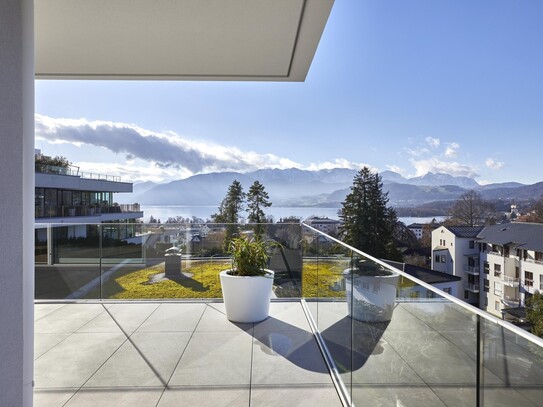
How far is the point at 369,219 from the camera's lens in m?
33.9

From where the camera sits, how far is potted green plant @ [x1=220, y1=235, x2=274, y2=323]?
396 centimetres

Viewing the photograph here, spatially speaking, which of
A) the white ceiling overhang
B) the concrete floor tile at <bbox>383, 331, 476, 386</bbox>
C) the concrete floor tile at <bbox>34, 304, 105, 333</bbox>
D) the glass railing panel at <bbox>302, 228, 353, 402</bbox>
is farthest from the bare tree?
the concrete floor tile at <bbox>383, 331, 476, 386</bbox>

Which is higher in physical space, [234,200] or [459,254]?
[234,200]

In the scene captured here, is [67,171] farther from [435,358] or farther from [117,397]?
[435,358]

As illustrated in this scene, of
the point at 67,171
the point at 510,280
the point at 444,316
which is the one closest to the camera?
the point at 444,316

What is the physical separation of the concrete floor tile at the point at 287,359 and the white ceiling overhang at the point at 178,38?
8.01ft

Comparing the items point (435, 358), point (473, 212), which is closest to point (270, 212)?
point (473, 212)

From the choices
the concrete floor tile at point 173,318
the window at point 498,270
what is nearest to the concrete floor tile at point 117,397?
the concrete floor tile at point 173,318

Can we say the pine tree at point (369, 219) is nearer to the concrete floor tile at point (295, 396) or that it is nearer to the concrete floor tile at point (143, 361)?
the concrete floor tile at point (143, 361)

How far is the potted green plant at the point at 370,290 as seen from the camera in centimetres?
174

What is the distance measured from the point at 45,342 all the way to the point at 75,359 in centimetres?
60

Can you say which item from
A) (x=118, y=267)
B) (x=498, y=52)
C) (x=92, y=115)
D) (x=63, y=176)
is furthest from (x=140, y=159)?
(x=118, y=267)

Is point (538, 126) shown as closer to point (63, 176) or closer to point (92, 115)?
point (63, 176)

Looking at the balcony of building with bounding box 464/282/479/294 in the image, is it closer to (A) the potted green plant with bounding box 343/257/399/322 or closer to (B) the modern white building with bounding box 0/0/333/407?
(B) the modern white building with bounding box 0/0/333/407
